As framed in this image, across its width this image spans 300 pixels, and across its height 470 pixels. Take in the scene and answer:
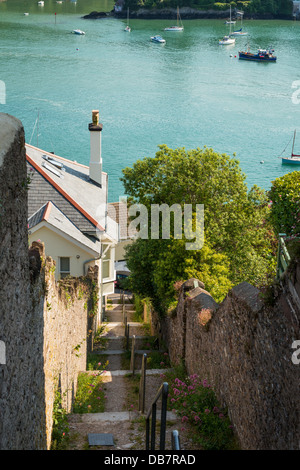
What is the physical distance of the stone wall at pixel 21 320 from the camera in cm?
615

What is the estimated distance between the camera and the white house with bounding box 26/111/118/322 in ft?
78.7

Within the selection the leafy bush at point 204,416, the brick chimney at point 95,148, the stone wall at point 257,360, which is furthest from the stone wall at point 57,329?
the brick chimney at point 95,148

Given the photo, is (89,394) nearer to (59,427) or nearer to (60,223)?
(59,427)

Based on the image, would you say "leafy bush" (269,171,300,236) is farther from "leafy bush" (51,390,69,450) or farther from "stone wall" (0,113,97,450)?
"leafy bush" (51,390,69,450)

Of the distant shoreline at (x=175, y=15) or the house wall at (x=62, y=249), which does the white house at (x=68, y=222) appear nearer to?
the house wall at (x=62, y=249)

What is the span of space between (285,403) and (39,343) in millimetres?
3479

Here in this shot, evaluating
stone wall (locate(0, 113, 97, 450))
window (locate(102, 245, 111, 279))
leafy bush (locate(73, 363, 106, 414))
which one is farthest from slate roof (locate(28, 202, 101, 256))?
stone wall (locate(0, 113, 97, 450))

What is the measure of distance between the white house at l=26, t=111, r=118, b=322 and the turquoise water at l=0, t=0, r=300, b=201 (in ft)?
72.8

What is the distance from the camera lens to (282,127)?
217 feet

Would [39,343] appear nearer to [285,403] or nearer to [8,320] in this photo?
[8,320]

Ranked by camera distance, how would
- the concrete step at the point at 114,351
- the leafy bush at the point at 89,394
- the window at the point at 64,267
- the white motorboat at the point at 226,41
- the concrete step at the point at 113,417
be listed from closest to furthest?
the concrete step at the point at 113,417 < the leafy bush at the point at 89,394 < the concrete step at the point at 114,351 < the window at the point at 64,267 < the white motorboat at the point at 226,41

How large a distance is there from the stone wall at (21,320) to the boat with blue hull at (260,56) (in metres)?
85.8

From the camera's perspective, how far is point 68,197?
2553cm
